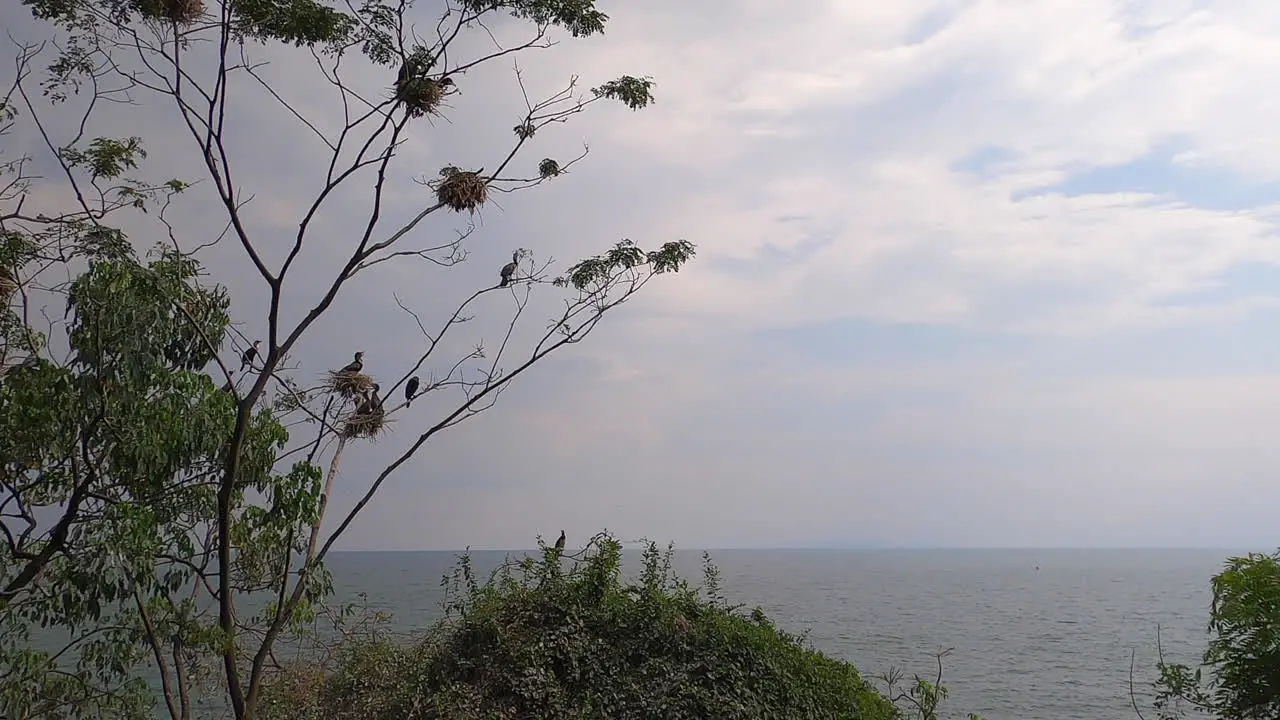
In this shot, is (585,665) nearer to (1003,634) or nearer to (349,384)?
(349,384)

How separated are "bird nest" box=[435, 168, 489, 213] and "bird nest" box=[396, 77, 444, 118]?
1.80 ft

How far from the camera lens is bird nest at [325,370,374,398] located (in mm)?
7660

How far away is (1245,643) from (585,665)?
5.54m

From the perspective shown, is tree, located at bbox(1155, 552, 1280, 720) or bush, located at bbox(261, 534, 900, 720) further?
bush, located at bbox(261, 534, 900, 720)

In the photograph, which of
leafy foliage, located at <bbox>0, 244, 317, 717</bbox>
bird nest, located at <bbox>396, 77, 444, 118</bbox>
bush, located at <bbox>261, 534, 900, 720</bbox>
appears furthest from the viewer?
bush, located at <bbox>261, 534, 900, 720</bbox>

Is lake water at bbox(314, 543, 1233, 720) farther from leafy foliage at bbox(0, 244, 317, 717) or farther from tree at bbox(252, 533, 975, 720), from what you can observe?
leafy foliage at bbox(0, 244, 317, 717)

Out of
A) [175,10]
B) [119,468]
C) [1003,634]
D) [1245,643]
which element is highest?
[175,10]

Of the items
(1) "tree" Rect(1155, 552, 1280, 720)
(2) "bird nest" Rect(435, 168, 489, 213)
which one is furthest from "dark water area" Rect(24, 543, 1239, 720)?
(2) "bird nest" Rect(435, 168, 489, 213)

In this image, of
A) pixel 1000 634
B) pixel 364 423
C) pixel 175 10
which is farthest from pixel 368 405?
pixel 1000 634

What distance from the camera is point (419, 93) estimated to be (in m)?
7.19

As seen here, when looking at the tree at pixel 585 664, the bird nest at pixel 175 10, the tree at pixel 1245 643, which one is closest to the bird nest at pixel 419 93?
the bird nest at pixel 175 10

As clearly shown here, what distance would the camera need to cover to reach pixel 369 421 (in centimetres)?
763

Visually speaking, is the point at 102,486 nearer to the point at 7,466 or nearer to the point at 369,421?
the point at 7,466

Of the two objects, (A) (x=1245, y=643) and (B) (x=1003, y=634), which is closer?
(A) (x=1245, y=643)
